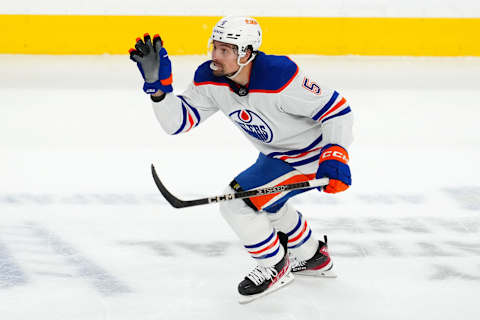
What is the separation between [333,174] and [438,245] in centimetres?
83

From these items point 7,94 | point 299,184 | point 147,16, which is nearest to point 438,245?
point 299,184

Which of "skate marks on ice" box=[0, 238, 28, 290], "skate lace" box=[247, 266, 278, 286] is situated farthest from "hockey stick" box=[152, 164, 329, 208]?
"skate marks on ice" box=[0, 238, 28, 290]

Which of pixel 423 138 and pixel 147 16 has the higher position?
pixel 147 16

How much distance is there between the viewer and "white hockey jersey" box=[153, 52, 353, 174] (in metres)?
2.40

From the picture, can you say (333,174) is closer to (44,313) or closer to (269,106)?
(269,106)

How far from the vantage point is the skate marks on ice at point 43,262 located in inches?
103

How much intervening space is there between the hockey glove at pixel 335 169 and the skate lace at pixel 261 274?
0.39 m

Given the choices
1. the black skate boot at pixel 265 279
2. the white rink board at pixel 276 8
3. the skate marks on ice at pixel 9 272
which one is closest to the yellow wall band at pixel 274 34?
the white rink board at pixel 276 8

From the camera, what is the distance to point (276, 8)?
631 cm

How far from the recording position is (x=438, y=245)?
293cm

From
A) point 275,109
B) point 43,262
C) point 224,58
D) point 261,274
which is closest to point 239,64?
point 224,58

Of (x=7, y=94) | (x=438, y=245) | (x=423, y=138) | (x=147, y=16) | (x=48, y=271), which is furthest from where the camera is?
(x=147, y=16)

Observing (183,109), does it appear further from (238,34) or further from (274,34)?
(274,34)

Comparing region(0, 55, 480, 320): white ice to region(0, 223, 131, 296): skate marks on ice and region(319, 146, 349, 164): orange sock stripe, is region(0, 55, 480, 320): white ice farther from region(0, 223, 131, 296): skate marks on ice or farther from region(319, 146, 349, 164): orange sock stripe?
region(319, 146, 349, 164): orange sock stripe
